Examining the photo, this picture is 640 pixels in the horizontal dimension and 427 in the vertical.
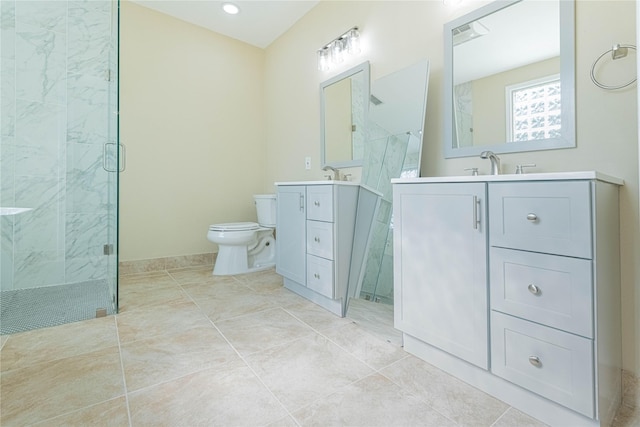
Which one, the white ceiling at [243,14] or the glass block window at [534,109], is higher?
the white ceiling at [243,14]

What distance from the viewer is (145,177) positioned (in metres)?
2.84

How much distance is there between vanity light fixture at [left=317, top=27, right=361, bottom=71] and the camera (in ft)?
7.46

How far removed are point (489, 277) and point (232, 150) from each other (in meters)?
2.89

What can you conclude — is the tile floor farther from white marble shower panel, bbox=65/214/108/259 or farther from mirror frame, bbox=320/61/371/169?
mirror frame, bbox=320/61/371/169

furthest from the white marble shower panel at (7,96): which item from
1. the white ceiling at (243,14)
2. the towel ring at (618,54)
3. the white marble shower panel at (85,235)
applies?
the towel ring at (618,54)

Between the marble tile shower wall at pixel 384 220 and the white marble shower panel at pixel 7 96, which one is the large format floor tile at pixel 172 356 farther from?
the white marble shower panel at pixel 7 96

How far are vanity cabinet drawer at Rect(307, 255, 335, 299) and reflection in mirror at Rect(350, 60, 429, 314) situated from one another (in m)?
0.16

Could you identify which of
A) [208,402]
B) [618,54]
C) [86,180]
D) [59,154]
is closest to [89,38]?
[59,154]

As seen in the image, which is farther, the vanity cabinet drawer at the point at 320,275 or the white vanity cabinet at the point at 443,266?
the vanity cabinet drawer at the point at 320,275

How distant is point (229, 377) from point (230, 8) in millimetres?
3005

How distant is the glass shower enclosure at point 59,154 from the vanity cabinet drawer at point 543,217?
2.10 metres

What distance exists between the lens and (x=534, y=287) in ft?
3.15

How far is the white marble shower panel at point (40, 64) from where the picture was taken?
216cm

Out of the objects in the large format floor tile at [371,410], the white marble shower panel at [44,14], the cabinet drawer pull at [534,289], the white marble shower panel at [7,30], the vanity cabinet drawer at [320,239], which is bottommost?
the large format floor tile at [371,410]
